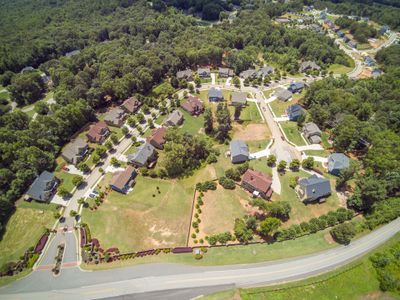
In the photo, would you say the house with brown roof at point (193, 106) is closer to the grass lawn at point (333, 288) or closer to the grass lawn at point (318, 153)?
the grass lawn at point (318, 153)

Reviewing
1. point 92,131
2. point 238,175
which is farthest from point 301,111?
point 92,131

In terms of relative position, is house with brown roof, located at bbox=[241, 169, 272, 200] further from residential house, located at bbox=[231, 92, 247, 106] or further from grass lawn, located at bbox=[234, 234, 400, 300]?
residential house, located at bbox=[231, 92, 247, 106]

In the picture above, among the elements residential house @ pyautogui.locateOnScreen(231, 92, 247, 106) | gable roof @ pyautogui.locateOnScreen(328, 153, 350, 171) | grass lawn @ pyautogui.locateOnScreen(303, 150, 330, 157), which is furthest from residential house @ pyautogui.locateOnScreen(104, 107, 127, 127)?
gable roof @ pyautogui.locateOnScreen(328, 153, 350, 171)

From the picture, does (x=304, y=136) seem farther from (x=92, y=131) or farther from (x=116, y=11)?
(x=116, y=11)

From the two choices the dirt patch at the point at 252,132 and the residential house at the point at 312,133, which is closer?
the residential house at the point at 312,133

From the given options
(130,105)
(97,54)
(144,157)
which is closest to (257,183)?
(144,157)

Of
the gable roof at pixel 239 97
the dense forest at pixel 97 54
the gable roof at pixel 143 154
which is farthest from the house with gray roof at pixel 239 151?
the dense forest at pixel 97 54
